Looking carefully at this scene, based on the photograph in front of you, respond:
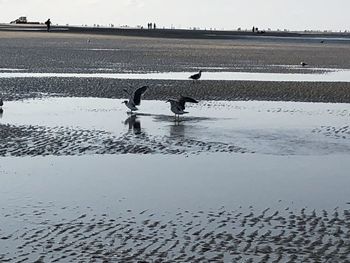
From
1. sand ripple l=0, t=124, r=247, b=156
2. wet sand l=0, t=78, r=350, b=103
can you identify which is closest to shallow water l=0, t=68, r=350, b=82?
wet sand l=0, t=78, r=350, b=103

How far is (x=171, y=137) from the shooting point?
1645cm

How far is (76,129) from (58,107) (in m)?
4.30

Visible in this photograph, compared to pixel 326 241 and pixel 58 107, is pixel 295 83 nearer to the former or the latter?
pixel 58 107

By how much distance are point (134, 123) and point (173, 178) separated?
643 centimetres

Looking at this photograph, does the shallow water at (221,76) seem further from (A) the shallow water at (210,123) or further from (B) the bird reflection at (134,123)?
(B) the bird reflection at (134,123)

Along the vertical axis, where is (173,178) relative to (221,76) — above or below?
below

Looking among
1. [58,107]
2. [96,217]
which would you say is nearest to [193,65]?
[58,107]

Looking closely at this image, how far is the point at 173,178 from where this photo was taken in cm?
1231

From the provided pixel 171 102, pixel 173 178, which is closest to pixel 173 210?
pixel 173 178

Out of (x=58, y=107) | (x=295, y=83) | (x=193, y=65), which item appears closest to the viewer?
(x=58, y=107)

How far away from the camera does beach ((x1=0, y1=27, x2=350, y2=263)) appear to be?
880 centimetres

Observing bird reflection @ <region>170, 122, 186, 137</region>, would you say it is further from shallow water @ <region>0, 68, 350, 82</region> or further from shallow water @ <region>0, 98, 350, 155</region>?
shallow water @ <region>0, 68, 350, 82</region>

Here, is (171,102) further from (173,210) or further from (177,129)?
(173,210)

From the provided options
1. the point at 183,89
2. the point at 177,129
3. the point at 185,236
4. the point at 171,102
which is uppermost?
the point at 171,102
